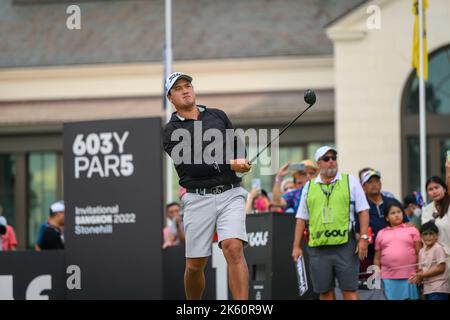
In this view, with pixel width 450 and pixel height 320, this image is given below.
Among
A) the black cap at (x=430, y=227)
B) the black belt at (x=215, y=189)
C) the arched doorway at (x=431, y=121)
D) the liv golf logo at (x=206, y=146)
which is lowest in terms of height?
the black cap at (x=430, y=227)

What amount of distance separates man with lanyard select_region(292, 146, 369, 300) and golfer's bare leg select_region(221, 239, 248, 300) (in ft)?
7.57

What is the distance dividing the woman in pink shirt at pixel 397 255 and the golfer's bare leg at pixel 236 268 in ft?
12.4

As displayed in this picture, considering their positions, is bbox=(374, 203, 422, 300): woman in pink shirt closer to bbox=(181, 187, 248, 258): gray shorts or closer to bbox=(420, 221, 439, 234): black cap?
bbox=(420, 221, 439, 234): black cap

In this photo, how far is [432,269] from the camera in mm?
13562

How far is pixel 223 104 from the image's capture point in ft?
98.8

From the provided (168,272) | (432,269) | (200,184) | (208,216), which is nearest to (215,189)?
(200,184)

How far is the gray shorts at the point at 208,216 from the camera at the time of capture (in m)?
10.8

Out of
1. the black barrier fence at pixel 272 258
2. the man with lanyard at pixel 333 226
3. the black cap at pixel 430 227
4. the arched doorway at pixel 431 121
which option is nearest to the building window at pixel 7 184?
the arched doorway at pixel 431 121

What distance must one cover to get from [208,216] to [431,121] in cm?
1687

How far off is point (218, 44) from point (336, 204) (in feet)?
62.4

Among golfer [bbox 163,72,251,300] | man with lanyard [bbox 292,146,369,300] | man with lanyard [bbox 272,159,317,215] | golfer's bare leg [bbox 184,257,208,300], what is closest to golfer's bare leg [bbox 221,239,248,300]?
golfer [bbox 163,72,251,300]

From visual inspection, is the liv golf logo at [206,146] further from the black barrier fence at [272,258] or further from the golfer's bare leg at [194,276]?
the black barrier fence at [272,258]

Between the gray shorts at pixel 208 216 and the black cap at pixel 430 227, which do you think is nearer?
the gray shorts at pixel 208 216
